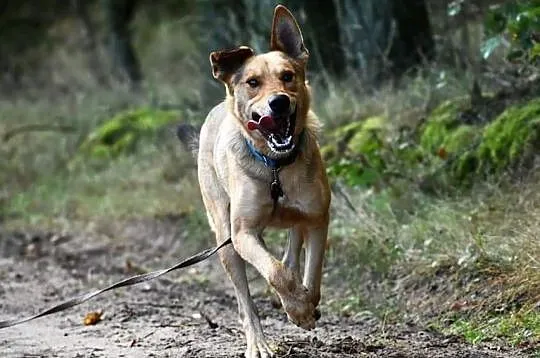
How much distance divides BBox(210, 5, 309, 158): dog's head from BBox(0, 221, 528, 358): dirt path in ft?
3.62

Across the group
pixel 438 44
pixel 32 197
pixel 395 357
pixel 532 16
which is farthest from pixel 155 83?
pixel 395 357

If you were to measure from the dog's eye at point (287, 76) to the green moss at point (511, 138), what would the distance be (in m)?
2.87

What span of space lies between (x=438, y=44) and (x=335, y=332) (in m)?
4.84

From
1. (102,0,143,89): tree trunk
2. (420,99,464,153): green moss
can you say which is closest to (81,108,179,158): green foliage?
(102,0,143,89): tree trunk

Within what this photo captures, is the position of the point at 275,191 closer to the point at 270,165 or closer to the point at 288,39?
the point at 270,165

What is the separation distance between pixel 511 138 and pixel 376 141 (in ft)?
4.77

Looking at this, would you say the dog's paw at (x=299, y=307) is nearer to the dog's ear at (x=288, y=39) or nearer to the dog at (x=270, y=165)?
the dog at (x=270, y=165)

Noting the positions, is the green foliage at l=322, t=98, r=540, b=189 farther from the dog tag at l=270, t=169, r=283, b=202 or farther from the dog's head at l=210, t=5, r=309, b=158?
the dog tag at l=270, t=169, r=283, b=202

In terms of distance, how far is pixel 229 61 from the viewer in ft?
21.5

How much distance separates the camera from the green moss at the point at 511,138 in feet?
28.6

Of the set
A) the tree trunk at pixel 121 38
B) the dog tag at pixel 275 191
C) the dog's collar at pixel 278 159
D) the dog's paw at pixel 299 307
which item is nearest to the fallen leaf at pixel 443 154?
the dog's collar at pixel 278 159

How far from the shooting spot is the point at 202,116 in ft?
41.3

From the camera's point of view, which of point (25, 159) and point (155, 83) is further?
point (155, 83)

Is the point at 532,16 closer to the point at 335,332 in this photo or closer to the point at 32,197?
the point at 335,332
